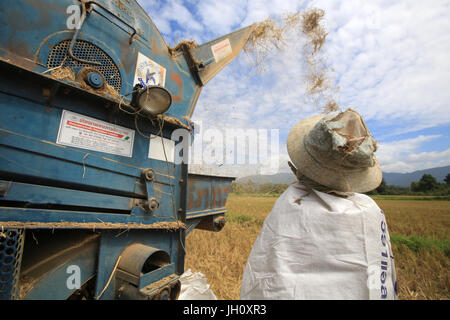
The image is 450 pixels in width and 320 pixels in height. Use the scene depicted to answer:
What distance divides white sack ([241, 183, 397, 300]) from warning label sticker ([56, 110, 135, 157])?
1866mm

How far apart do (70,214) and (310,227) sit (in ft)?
6.51

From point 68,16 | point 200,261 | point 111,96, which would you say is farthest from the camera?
point 200,261

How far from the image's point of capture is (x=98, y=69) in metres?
2.25

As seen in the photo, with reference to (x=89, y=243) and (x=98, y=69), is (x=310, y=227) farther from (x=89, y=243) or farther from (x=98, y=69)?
(x=98, y=69)

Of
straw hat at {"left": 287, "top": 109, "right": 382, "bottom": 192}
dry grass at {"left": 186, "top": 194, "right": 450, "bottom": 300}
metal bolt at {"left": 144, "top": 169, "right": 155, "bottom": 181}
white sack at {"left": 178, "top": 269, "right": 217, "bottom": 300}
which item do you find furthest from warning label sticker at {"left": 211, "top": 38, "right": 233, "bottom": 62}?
dry grass at {"left": 186, "top": 194, "right": 450, "bottom": 300}

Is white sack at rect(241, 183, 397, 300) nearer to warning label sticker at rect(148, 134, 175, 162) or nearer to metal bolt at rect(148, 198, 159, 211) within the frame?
metal bolt at rect(148, 198, 159, 211)

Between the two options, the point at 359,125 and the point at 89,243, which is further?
the point at 89,243

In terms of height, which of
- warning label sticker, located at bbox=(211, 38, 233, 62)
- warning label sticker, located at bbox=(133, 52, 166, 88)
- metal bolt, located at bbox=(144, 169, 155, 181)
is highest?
warning label sticker, located at bbox=(211, 38, 233, 62)

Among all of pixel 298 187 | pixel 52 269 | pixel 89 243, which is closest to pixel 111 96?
pixel 89 243

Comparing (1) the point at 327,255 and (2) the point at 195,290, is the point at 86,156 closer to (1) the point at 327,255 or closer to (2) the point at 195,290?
(1) the point at 327,255

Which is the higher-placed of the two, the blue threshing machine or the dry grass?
the blue threshing machine

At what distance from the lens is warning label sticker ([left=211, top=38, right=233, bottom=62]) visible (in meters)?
3.65

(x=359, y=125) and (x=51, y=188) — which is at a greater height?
(x=359, y=125)

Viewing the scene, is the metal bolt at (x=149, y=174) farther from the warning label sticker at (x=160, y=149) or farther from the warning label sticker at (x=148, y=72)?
the warning label sticker at (x=148, y=72)
